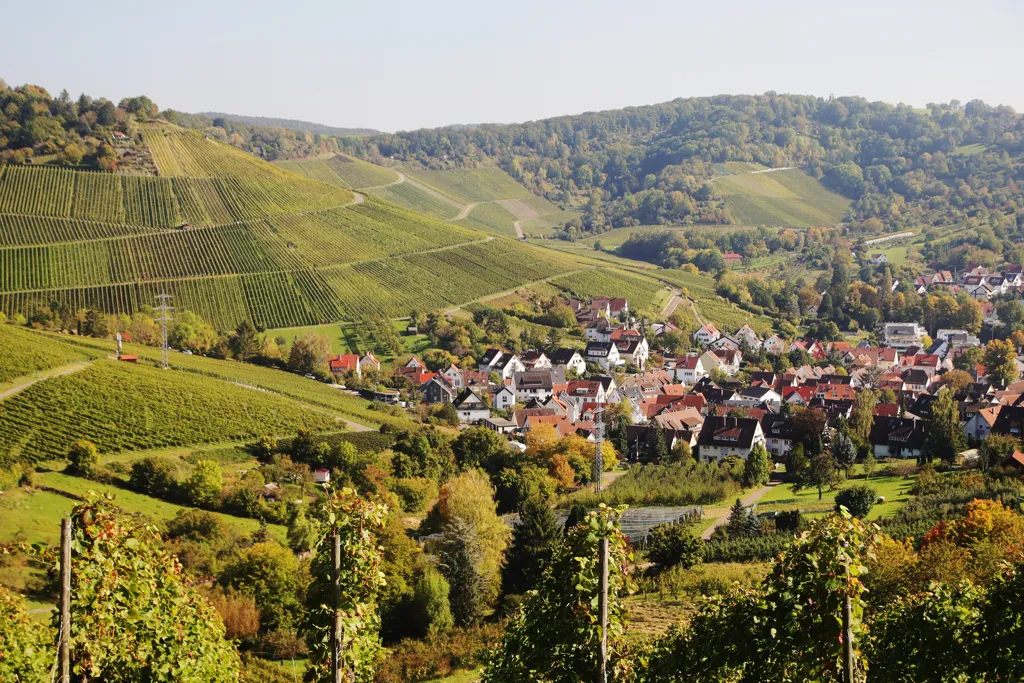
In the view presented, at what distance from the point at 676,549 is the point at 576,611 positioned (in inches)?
808

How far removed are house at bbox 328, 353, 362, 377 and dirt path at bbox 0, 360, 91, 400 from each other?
15.2 meters

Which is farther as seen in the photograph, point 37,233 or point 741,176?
point 741,176

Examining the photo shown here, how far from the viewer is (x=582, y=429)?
52.1 meters

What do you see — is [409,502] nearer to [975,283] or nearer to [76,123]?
[76,123]

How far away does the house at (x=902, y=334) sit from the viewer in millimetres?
82188

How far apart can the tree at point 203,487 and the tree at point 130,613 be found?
24799mm

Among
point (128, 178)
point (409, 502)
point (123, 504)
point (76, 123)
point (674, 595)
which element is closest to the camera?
point (674, 595)

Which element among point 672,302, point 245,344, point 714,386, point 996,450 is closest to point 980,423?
point 996,450

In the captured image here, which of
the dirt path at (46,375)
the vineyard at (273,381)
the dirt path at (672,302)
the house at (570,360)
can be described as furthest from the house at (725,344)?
the dirt path at (46,375)

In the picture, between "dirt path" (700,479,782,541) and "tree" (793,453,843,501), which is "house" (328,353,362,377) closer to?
"dirt path" (700,479,782,541)

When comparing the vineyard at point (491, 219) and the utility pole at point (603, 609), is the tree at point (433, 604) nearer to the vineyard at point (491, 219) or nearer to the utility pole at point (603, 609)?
the utility pole at point (603, 609)

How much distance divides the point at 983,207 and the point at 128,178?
374 ft

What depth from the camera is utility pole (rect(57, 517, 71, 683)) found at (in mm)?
8805

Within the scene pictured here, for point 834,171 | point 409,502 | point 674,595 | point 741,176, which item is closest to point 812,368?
point 409,502
